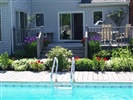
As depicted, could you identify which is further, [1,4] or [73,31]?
[73,31]

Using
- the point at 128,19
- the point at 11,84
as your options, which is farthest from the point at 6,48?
the point at 128,19

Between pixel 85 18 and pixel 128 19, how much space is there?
3.10m

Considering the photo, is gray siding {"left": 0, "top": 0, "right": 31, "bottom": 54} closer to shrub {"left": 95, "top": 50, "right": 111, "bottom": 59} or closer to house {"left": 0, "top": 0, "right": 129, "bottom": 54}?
house {"left": 0, "top": 0, "right": 129, "bottom": 54}

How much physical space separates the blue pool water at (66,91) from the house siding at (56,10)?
35.3ft

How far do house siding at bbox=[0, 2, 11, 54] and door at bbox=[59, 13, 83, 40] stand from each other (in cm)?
565

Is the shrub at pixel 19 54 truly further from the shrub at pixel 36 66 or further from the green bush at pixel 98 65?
the green bush at pixel 98 65

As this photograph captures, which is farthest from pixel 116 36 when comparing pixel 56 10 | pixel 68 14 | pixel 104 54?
pixel 56 10

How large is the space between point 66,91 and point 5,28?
7.61 metres

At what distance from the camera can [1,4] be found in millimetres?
15195

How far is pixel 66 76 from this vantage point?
10.4 metres

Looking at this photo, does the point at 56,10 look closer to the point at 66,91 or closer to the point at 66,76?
the point at 66,76

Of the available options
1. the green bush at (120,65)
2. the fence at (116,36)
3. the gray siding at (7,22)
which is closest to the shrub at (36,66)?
the green bush at (120,65)

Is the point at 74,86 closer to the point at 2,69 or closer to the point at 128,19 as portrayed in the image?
the point at 2,69

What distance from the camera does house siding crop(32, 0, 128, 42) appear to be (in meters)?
19.7
